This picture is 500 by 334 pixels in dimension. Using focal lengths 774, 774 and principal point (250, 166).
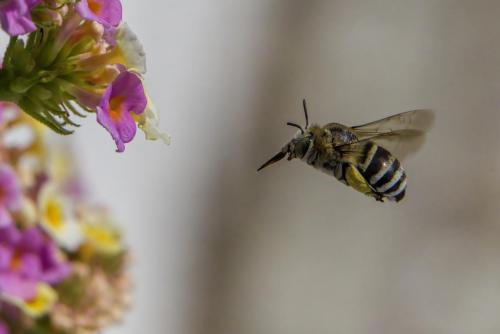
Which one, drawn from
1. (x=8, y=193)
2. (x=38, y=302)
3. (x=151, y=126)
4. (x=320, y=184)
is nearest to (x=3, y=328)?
(x=38, y=302)

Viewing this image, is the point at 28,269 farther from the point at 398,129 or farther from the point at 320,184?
the point at 320,184

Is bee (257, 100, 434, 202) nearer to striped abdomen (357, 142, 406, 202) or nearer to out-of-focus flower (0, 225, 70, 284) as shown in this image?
striped abdomen (357, 142, 406, 202)

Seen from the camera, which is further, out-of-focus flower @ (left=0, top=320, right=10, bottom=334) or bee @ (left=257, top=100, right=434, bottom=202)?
out-of-focus flower @ (left=0, top=320, right=10, bottom=334)

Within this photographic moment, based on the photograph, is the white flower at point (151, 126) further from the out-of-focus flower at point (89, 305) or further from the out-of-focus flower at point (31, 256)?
the out-of-focus flower at point (89, 305)

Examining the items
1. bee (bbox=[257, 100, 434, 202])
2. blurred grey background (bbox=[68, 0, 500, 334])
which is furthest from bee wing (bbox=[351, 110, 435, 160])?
blurred grey background (bbox=[68, 0, 500, 334])

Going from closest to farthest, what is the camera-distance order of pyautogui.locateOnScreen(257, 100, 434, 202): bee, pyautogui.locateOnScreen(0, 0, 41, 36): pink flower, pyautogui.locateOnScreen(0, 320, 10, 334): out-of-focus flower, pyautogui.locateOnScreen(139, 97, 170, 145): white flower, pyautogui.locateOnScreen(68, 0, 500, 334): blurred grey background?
pyautogui.locateOnScreen(0, 0, 41, 36): pink flower → pyautogui.locateOnScreen(139, 97, 170, 145): white flower → pyautogui.locateOnScreen(257, 100, 434, 202): bee → pyautogui.locateOnScreen(0, 320, 10, 334): out-of-focus flower → pyautogui.locateOnScreen(68, 0, 500, 334): blurred grey background
